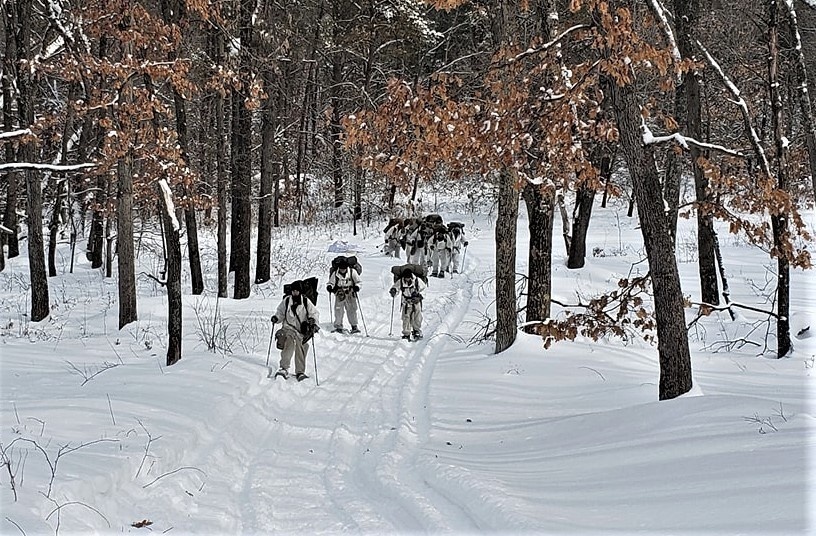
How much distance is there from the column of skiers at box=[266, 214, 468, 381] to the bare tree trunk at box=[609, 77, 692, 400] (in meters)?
5.07

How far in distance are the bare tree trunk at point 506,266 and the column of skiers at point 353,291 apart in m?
2.61

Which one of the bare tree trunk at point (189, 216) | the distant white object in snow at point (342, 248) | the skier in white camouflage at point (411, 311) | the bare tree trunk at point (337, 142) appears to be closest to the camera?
the skier in white camouflage at point (411, 311)

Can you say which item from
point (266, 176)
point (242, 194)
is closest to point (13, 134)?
point (242, 194)

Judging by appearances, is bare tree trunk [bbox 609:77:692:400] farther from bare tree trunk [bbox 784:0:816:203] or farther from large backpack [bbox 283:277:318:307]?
large backpack [bbox 283:277:318:307]

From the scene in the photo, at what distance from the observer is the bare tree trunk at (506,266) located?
33.4ft

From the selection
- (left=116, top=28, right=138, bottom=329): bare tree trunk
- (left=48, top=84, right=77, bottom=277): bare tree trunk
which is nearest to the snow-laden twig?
(left=116, top=28, right=138, bottom=329): bare tree trunk

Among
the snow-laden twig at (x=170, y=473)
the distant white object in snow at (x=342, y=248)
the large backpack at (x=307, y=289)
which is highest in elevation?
the distant white object in snow at (x=342, y=248)

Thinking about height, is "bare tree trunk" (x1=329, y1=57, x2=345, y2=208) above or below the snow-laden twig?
above

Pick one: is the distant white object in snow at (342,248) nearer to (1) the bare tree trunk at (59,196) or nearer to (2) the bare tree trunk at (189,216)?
(2) the bare tree trunk at (189,216)

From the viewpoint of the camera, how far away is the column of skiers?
9.62 m

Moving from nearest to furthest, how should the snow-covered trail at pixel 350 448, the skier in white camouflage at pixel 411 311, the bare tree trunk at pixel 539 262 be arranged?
the snow-covered trail at pixel 350 448
the bare tree trunk at pixel 539 262
the skier in white camouflage at pixel 411 311

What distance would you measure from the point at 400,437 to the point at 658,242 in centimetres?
335

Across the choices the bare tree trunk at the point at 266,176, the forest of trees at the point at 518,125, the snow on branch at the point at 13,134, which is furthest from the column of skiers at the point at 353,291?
the snow on branch at the point at 13,134

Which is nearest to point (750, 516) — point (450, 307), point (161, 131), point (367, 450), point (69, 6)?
point (367, 450)
